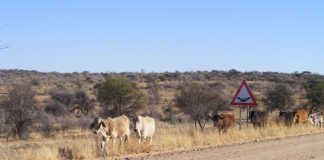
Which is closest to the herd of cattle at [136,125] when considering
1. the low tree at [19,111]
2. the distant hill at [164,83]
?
the low tree at [19,111]

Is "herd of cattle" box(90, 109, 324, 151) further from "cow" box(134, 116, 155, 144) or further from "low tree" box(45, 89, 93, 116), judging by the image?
"low tree" box(45, 89, 93, 116)

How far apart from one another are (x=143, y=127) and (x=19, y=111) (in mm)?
16290

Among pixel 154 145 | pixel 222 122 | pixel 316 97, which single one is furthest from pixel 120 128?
pixel 316 97

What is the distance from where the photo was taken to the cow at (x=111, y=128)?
1131 cm

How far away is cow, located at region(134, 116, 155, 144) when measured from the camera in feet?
42.1

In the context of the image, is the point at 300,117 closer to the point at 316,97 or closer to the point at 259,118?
the point at 259,118

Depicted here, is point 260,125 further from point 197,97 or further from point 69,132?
point 69,132

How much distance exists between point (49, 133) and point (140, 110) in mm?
9752

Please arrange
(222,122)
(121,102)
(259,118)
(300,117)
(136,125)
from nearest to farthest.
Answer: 1. (136,125)
2. (222,122)
3. (259,118)
4. (300,117)
5. (121,102)

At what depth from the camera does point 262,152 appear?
38.4 feet

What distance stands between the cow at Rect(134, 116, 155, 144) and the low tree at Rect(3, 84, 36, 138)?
14.9m

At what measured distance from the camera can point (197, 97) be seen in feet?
89.9

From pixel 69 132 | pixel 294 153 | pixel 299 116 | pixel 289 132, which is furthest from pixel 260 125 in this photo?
pixel 69 132

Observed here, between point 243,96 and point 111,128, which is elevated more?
point 243,96
